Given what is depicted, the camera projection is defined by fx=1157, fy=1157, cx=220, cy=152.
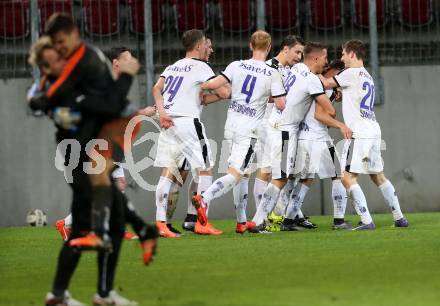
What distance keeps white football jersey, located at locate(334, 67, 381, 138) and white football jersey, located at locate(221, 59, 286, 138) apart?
88 centimetres

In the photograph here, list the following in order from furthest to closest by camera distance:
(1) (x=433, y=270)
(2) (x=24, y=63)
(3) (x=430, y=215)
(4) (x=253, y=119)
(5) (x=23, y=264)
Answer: (2) (x=24, y=63) < (3) (x=430, y=215) < (4) (x=253, y=119) < (5) (x=23, y=264) < (1) (x=433, y=270)

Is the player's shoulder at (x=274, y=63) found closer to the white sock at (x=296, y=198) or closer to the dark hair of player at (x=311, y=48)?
the dark hair of player at (x=311, y=48)

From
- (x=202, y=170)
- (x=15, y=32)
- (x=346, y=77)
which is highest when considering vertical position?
(x=15, y=32)

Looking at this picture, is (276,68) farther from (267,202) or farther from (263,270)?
(263,270)

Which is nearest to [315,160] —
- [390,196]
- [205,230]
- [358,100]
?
[358,100]

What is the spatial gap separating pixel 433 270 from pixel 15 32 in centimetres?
1032

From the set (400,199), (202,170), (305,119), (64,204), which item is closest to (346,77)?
(305,119)

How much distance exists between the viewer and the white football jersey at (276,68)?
518 inches

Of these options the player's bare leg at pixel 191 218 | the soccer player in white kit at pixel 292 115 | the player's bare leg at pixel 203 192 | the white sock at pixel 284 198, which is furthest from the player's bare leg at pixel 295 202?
the player's bare leg at pixel 191 218

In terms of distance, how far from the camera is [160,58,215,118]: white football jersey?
1300cm

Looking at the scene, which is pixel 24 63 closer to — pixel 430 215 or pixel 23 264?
pixel 430 215

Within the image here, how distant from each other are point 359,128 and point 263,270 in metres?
4.54

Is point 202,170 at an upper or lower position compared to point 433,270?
upper

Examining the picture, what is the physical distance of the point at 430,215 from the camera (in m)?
15.9
